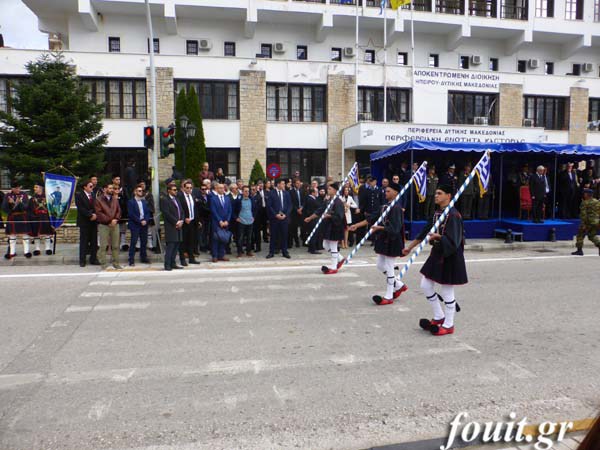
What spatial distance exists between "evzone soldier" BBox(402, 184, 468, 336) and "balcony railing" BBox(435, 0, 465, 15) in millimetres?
29573

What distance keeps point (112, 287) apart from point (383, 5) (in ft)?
77.8

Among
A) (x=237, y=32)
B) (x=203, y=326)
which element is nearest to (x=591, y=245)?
(x=203, y=326)

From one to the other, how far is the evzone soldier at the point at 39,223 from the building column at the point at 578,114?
2991cm

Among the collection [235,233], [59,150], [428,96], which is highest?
[428,96]

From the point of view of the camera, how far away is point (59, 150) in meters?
19.7

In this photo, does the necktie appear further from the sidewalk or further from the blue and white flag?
the blue and white flag

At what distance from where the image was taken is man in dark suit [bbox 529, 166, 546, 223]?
55.3 ft

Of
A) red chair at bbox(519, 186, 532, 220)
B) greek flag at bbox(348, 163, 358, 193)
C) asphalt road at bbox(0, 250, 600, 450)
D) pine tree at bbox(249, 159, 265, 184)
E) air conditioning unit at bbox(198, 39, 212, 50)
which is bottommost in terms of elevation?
asphalt road at bbox(0, 250, 600, 450)

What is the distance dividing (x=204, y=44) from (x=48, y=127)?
11.6 metres

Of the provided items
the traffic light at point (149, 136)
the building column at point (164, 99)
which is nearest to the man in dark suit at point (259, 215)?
the traffic light at point (149, 136)

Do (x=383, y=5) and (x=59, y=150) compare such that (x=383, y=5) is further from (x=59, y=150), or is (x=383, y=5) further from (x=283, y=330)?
(x=283, y=330)

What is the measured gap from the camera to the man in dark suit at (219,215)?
12.4 m

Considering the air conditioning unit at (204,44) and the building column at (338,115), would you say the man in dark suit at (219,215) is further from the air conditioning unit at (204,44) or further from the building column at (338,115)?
the air conditioning unit at (204,44)

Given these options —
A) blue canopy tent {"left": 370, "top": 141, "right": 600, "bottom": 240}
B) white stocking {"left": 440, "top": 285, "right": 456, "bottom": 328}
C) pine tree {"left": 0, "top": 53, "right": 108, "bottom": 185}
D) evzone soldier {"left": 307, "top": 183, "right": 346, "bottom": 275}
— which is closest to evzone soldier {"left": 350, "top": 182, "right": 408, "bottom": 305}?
white stocking {"left": 440, "top": 285, "right": 456, "bottom": 328}
